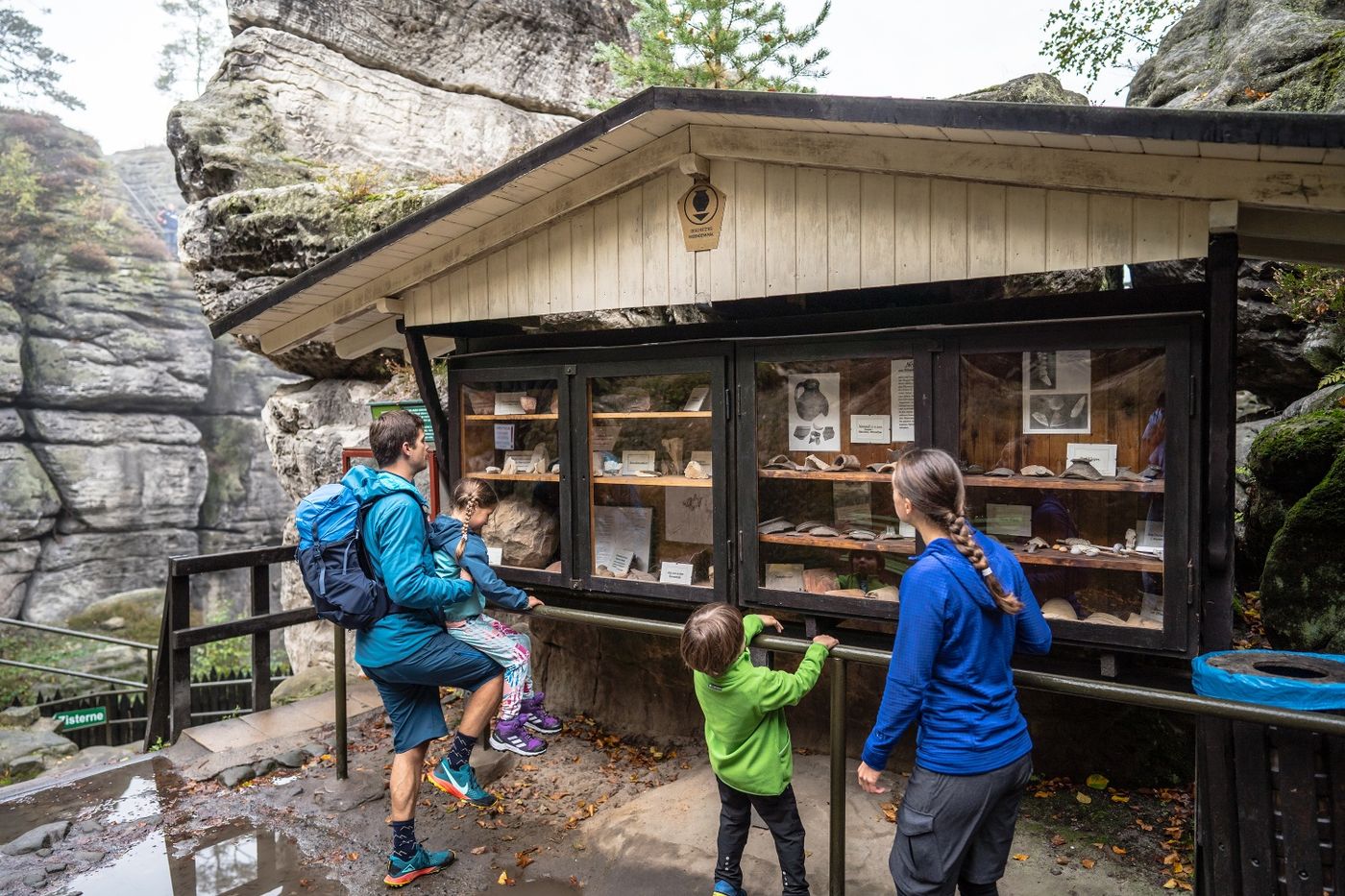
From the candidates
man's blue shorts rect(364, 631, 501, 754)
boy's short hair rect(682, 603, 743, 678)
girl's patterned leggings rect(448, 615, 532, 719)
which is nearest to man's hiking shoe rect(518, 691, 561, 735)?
girl's patterned leggings rect(448, 615, 532, 719)

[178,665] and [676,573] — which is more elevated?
[676,573]

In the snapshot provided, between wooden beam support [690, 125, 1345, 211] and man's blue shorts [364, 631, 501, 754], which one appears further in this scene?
man's blue shorts [364, 631, 501, 754]

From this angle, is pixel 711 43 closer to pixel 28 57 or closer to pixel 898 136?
pixel 898 136

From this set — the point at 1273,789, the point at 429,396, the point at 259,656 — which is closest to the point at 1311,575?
the point at 1273,789

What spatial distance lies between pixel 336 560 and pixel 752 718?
1767 millimetres

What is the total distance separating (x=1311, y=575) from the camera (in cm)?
393

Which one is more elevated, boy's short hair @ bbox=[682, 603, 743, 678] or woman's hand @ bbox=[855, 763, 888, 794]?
boy's short hair @ bbox=[682, 603, 743, 678]

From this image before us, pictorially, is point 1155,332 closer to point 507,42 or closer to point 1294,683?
point 1294,683

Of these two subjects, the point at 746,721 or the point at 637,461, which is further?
the point at 637,461

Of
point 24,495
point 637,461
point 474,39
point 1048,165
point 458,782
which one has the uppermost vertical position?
point 474,39

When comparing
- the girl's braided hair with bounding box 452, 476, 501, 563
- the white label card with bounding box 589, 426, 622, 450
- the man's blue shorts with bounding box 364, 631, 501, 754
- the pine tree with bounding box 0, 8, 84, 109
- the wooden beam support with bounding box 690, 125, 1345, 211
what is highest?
the pine tree with bounding box 0, 8, 84, 109

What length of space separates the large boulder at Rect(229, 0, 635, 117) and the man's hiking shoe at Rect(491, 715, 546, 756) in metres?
10.9

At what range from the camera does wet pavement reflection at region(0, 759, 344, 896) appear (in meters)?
3.58

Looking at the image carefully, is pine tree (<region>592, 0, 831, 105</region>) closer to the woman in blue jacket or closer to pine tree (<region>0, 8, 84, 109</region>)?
the woman in blue jacket
